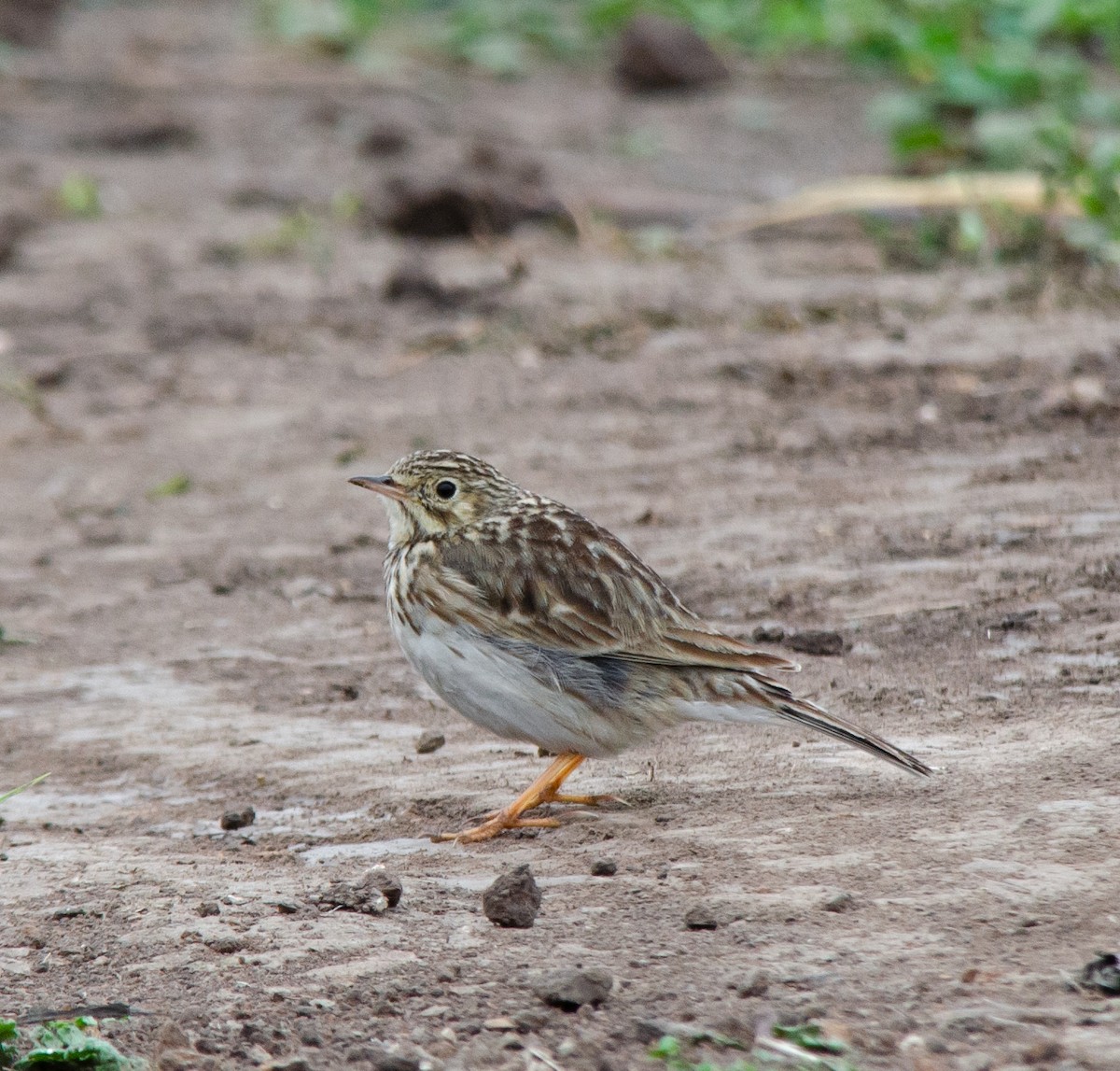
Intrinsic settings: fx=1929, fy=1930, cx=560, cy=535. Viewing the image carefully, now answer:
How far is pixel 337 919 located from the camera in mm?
4562

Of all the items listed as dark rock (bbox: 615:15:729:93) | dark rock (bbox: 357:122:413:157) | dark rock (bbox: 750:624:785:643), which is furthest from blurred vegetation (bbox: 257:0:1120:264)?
dark rock (bbox: 750:624:785:643)

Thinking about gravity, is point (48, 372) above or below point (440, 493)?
below

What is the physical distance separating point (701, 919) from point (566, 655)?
126 cm

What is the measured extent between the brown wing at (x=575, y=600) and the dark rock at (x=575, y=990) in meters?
1.52

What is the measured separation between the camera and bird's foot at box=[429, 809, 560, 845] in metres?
5.16

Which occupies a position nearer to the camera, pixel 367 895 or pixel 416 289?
pixel 367 895

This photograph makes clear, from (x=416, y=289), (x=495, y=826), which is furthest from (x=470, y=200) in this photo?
(x=495, y=826)

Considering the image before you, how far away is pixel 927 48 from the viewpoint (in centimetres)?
1420

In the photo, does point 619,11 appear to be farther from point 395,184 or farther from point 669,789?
point 669,789

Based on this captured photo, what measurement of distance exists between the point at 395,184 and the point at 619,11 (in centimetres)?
664

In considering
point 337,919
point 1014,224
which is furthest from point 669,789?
point 1014,224

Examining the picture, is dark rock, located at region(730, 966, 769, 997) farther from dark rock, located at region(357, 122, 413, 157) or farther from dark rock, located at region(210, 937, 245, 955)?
dark rock, located at region(357, 122, 413, 157)

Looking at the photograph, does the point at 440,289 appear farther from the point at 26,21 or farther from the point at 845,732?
the point at 26,21

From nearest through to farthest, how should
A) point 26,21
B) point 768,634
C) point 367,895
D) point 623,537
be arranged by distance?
point 367,895, point 768,634, point 623,537, point 26,21
